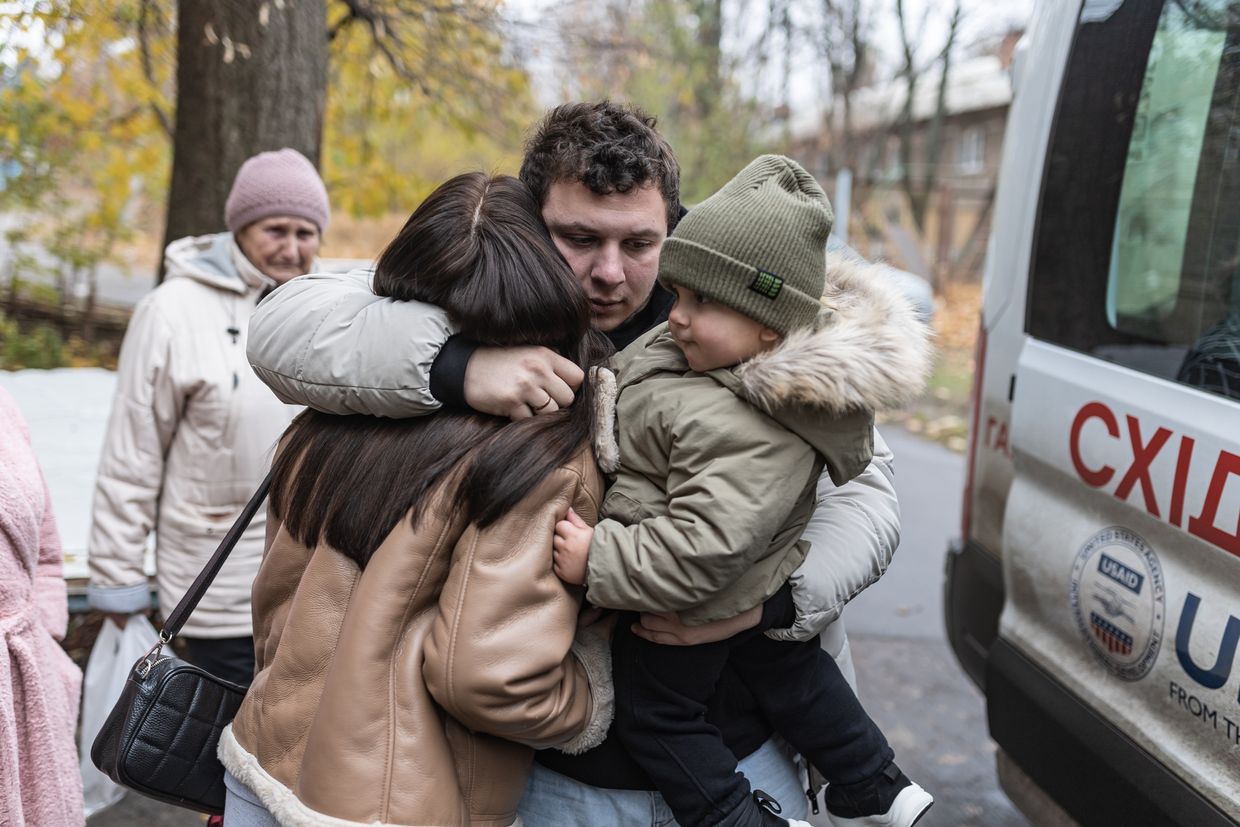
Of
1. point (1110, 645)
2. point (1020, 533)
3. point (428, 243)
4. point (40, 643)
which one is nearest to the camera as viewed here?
point (428, 243)

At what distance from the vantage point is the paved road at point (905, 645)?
3824 mm

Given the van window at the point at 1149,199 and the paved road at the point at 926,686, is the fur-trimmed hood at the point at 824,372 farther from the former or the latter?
the paved road at the point at 926,686

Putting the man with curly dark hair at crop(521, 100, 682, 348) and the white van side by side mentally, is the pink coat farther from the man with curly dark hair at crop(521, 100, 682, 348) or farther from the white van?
the white van

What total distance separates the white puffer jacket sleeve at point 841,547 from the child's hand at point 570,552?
356 millimetres

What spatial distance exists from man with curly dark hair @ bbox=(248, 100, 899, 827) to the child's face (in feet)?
0.62

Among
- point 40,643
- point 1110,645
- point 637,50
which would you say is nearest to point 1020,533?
point 1110,645

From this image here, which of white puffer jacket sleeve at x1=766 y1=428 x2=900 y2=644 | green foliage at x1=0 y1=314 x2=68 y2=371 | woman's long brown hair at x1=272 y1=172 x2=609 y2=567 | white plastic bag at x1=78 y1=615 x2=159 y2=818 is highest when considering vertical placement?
woman's long brown hair at x1=272 y1=172 x2=609 y2=567

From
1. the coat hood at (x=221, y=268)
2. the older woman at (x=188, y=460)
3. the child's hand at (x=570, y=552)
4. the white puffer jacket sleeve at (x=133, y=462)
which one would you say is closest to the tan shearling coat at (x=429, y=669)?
the child's hand at (x=570, y=552)

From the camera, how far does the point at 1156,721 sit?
216 centimetres

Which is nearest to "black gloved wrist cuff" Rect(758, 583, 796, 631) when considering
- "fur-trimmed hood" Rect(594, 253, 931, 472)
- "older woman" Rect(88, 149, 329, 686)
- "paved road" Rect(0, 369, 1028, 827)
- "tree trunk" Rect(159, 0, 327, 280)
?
"fur-trimmed hood" Rect(594, 253, 931, 472)

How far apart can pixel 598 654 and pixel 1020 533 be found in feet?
5.06

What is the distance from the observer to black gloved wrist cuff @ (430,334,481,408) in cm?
146

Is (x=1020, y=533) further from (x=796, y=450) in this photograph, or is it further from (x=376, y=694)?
(x=376, y=694)

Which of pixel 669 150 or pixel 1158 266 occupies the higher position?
pixel 669 150
